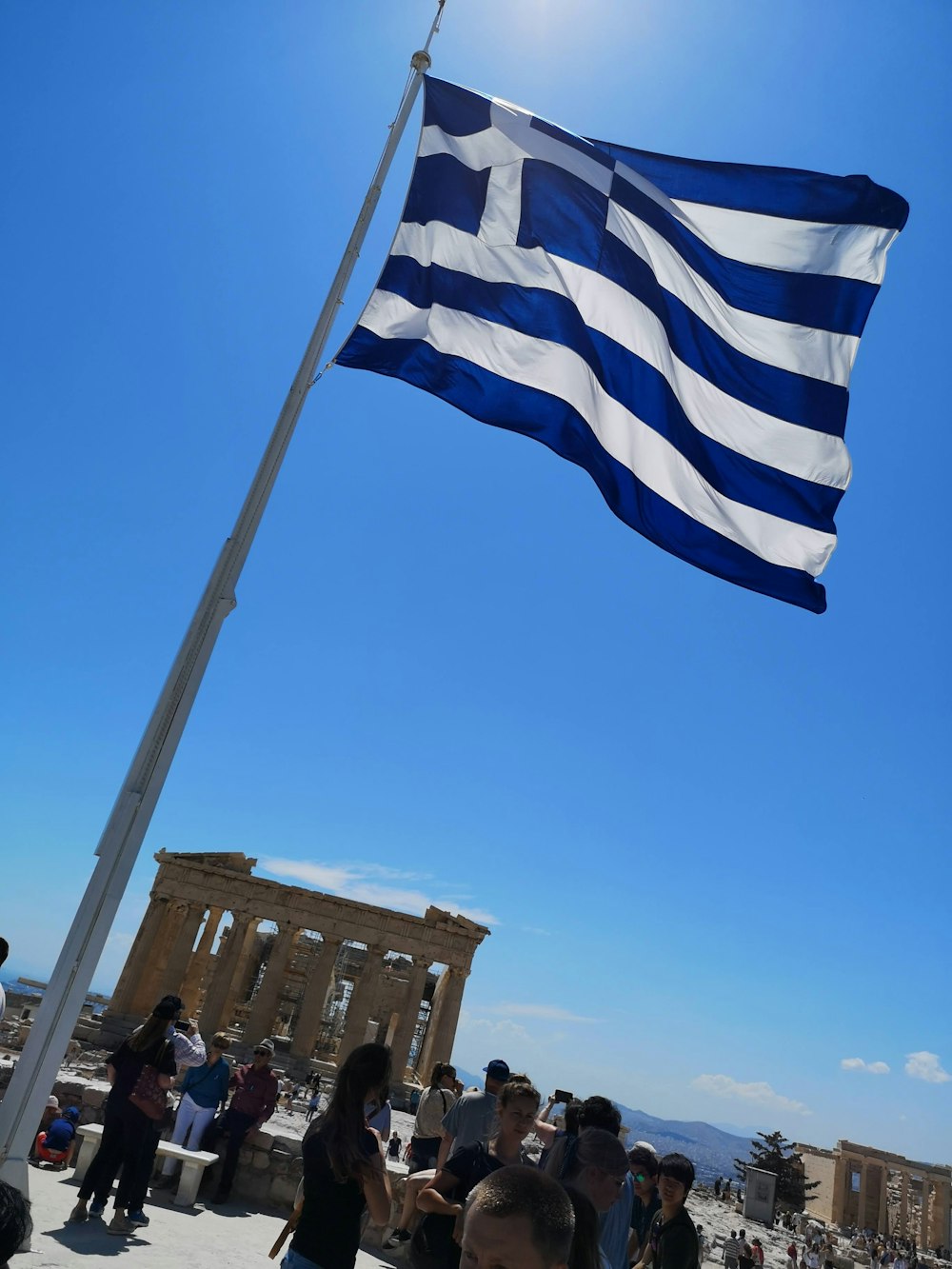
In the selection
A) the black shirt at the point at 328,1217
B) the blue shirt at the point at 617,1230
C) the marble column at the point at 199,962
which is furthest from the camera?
the marble column at the point at 199,962

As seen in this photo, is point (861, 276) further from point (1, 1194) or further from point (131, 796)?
point (1, 1194)

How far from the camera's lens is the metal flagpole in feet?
14.0

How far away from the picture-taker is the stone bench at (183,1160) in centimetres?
709

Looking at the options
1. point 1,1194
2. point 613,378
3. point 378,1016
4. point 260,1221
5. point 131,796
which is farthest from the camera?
point 378,1016

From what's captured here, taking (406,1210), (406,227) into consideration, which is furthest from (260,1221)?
(406,227)

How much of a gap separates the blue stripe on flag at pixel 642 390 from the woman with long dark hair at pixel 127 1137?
5.61 meters

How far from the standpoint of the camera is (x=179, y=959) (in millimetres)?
33750

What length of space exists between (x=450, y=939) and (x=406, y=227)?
33.6m

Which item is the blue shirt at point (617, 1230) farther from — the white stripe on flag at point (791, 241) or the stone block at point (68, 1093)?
the stone block at point (68, 1093)

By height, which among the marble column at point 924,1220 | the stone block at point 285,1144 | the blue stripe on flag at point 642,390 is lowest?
the marble column at point 924,1220

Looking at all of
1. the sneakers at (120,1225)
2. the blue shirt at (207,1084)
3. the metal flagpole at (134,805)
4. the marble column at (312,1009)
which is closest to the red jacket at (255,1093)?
the blue shirt at (207,1084)

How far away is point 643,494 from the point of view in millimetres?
6344

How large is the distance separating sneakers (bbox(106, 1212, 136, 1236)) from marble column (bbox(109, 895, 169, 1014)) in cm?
3115

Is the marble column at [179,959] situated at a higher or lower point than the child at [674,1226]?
higher
